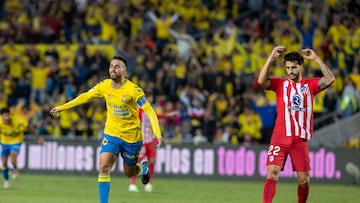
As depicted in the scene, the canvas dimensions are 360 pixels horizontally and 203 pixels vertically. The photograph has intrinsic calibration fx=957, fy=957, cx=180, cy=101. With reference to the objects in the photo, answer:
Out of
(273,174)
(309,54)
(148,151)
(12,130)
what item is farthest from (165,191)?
(309,54)

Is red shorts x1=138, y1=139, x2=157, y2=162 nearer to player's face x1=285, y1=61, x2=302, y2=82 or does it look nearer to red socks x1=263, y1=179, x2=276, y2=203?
player's face x1=285, y1=61, x2=302, y2=82

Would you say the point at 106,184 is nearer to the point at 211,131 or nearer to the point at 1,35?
the point at 211,131

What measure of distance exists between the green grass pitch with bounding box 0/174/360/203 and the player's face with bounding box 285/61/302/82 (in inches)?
192

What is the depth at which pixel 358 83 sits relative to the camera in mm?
27438

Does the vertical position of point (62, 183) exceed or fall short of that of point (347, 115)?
it falls short

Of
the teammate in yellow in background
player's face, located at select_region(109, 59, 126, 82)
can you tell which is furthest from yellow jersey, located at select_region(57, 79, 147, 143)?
the teammate in yellow in background

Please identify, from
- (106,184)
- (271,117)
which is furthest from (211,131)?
(106,184)

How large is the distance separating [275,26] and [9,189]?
497 inches

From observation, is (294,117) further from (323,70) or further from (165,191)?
(165,191)

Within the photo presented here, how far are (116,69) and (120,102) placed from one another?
0.55 meters

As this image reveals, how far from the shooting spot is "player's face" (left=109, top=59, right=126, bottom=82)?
1427 centimetres

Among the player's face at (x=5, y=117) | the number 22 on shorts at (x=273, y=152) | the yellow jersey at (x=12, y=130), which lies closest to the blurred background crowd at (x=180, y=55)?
the yellow jersey at (x=12, y=130)

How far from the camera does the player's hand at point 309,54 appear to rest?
1320cm

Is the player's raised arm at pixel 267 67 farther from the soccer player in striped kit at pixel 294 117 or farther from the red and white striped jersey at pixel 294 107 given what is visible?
the red and white striped jersey at pixel 294 107
